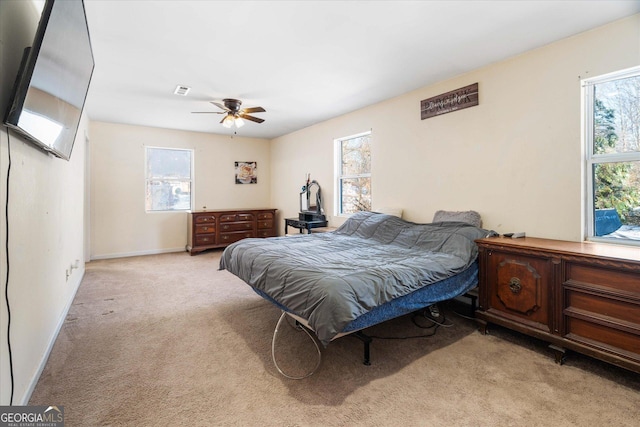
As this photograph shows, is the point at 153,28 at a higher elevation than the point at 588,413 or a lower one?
higher

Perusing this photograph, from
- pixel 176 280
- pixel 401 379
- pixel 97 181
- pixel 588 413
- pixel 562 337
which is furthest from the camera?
pixel 97 181

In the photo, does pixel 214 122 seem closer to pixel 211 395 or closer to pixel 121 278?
pixel 121 278

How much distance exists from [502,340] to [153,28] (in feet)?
12.2

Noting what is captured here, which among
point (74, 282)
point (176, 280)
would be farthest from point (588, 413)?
point (74, 282)

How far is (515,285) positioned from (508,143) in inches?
54.7

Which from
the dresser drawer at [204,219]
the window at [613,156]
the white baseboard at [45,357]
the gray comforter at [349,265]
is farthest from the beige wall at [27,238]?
the window at [613,156]

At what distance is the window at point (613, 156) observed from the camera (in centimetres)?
229

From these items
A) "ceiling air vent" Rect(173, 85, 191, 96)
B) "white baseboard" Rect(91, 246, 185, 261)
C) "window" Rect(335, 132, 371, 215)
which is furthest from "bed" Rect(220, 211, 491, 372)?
"white baseboard" Rect(91, 246, 185, 261)

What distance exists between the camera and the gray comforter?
68.6 inches

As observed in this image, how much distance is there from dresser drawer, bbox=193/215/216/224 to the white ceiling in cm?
231

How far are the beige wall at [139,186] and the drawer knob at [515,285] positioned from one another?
5.52m

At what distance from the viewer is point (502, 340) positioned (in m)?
2.38

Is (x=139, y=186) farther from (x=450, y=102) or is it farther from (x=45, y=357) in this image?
(x=450, y=102)

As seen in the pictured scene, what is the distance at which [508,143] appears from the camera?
2865mm
